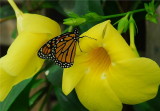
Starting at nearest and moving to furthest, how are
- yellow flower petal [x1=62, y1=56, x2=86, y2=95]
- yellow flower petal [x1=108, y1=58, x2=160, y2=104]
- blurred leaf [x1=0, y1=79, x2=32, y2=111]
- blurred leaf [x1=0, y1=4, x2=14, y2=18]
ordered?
yellow flower petal [x1=108, y1=58, x2=160, y2=104] < yellow flower petal [x1=62, y1=56, x2=86, y2=95] < blurred leaf [x1=0, y1=79, x2=32, y2=111] < blurred leaf [x1=0, y1=4, x2=14, y2=18]

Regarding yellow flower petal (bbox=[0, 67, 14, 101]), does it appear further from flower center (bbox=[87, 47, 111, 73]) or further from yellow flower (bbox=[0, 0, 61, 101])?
flower center (bbox=[87, 47, 111, 73])

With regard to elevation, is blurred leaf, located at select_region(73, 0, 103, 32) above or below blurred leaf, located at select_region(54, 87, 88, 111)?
above

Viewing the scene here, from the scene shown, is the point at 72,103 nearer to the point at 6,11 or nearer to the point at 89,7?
the point at 89,7

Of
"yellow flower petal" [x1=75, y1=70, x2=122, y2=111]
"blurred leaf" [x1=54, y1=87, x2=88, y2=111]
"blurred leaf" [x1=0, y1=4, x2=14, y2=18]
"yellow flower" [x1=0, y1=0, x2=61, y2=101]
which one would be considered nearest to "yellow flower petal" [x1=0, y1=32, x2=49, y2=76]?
"yellow flower" [x1=0, y1=0, x2=61, y2=101]

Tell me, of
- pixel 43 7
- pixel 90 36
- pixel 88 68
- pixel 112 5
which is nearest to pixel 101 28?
pixel 90 36

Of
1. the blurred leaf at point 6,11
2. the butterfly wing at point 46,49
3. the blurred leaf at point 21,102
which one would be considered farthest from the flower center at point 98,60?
the blurred leaf at point 6,11

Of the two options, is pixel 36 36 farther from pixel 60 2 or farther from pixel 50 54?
pixel 60 2
